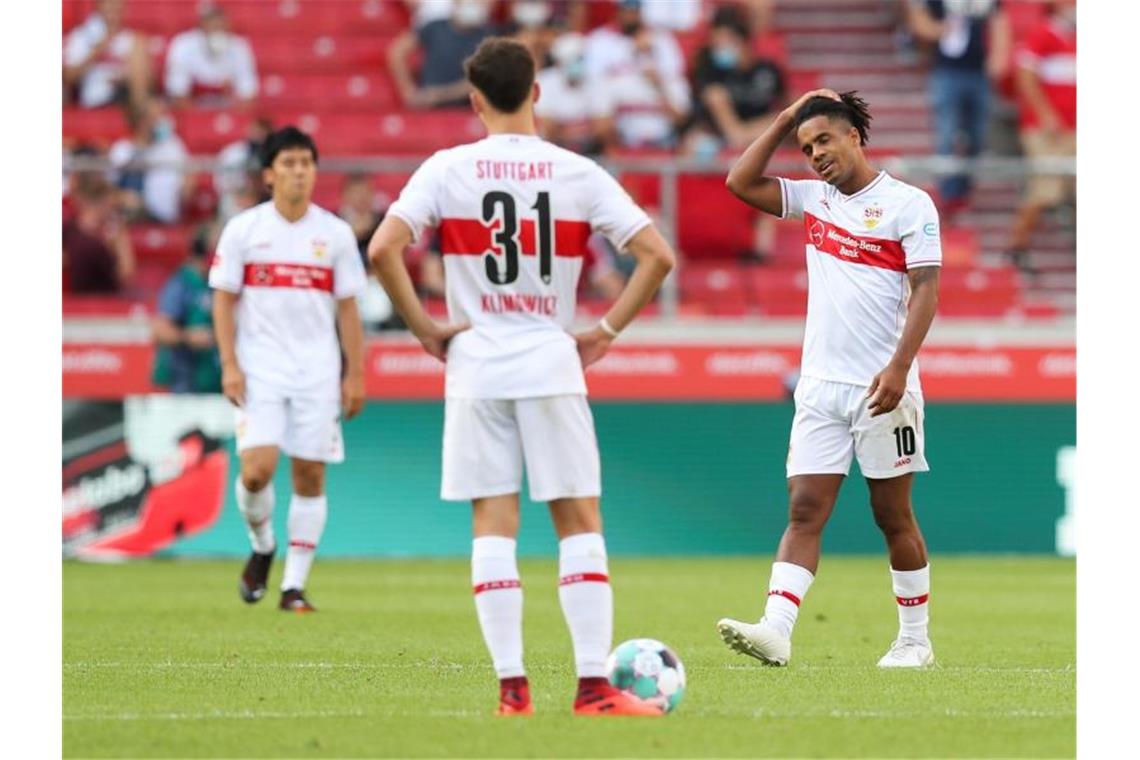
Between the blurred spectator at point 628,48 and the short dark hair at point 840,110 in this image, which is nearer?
the short dark hair at point 840,110

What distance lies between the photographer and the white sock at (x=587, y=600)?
24.2ft

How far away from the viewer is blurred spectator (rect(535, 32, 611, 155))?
69.2 ft

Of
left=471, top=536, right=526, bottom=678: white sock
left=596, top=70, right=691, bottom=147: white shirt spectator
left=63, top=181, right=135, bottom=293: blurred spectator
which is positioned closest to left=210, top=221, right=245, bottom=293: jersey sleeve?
left=471, top=536, right=526, bottom=678: white sock

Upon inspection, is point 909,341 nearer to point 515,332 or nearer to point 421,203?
point 515,332

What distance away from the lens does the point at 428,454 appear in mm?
18531

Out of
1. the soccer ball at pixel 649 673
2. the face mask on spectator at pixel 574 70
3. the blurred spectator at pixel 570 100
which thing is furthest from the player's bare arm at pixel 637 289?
the face mask on spectator at pixel 574 70

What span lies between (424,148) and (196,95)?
2.63 m

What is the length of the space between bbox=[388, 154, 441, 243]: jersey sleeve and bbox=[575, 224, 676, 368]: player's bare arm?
68cm

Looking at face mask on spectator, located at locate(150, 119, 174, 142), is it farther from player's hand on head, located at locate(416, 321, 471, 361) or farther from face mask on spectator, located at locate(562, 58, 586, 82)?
player's hand on head, located at locate(416, 321, 471, 361)

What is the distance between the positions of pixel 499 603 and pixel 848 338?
270 centimetres

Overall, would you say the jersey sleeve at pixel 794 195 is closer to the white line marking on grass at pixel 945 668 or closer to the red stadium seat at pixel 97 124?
the white line marking on grass at pixel 945 668

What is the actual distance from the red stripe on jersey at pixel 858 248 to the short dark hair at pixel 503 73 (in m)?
2.35

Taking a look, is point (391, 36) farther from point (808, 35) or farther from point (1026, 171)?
point (1026, 171)

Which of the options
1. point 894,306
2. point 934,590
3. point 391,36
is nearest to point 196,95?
point 391,36
